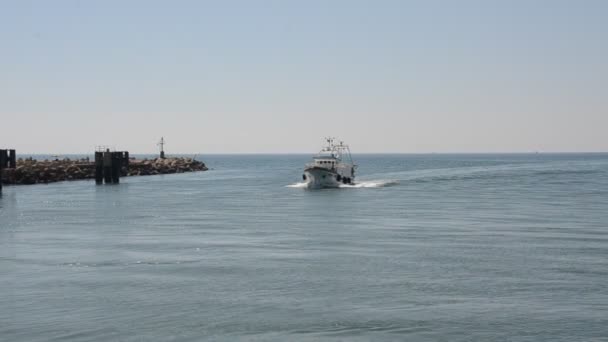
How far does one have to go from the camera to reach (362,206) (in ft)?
218

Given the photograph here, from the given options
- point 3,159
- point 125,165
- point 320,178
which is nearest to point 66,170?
point 125,165

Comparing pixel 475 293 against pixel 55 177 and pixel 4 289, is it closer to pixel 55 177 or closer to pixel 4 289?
pixel 4 289

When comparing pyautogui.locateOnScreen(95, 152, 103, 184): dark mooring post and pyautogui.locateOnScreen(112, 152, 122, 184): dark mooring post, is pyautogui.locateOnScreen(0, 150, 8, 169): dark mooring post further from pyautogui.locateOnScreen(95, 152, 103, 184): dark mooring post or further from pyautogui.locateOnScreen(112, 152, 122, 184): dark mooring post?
pyautogui.locateOnScreen(112, 152, 122, 184): dark mooring post

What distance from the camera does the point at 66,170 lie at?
408 feet

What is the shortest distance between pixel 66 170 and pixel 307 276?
102m

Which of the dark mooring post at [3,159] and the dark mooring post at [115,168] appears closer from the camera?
the dark mooring post at [3,159]

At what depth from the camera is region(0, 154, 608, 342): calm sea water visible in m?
22.2

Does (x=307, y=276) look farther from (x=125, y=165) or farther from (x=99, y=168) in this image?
(x=125, y=165)

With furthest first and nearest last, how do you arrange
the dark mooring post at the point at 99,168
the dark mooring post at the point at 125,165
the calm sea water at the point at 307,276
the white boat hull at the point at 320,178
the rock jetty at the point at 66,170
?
the dark mooring post at the point at 125,165 < the dark mooring post at the point at 99,168 < the rock jetty at the point at 66,170 < the white boat hull at the point at 320,178 < the calm sea water at the point at 307,276

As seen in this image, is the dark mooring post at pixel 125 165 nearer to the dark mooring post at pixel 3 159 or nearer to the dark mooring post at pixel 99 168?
the dark mooring post at pixel 99 168

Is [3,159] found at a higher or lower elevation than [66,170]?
higher

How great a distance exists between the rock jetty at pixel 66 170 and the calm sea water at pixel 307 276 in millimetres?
52159

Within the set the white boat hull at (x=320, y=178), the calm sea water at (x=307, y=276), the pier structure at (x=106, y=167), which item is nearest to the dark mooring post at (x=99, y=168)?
the pier structure at (x=106, y=167)

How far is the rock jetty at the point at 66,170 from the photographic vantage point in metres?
109
